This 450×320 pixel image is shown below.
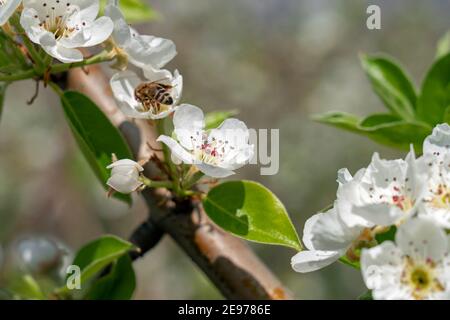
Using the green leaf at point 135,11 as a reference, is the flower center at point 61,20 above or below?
above

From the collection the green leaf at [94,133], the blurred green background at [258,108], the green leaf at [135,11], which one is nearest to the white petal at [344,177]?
the green leaf at [94,133]

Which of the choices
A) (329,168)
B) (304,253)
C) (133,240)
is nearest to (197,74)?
(329,168)

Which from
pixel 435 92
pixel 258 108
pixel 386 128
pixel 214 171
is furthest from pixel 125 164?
pixel 258 108

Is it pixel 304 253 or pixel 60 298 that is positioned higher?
pixel 304 253

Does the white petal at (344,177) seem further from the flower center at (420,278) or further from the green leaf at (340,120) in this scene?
the green leaf at (340,120)

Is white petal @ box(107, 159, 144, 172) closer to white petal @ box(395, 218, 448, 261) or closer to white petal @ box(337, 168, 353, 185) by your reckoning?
white petal @ box(337, 168, 353, 185)

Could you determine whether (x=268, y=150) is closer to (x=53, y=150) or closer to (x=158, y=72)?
(x=158, y=72)

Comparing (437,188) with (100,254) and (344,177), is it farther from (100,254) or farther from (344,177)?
(100,254)
